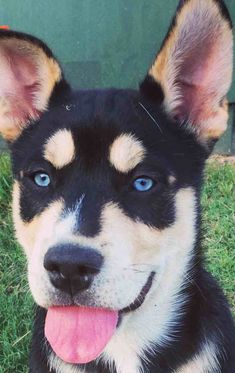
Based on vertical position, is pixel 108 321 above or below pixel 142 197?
below

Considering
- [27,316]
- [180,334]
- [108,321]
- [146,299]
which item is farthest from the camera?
[27,316]

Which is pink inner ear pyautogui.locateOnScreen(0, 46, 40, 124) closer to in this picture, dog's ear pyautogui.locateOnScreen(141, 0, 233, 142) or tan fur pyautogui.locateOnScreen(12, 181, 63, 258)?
tan fur pyautogui.locateOnScreen(12, 181, 63, 258)

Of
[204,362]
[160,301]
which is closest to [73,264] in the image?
[160,301]

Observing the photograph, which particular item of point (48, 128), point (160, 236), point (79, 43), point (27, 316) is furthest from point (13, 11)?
point (160, 236)

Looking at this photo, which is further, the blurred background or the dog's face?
the blurred background

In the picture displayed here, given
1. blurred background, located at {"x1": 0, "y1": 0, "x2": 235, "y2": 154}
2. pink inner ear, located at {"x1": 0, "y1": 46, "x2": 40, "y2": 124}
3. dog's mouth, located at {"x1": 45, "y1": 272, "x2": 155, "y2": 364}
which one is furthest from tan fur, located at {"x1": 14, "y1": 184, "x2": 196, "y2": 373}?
blurred background, located at {"x1": 0, "y1": 0, "x2": 235, "y2": 154}

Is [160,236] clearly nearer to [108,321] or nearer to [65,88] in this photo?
[108,321]

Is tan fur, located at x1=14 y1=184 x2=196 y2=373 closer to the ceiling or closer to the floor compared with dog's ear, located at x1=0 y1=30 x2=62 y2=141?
closer to the floor
